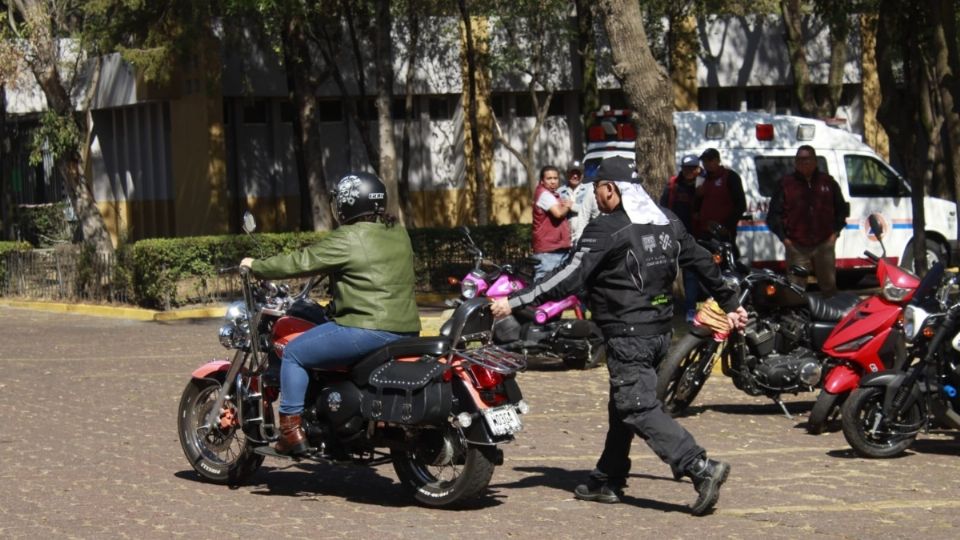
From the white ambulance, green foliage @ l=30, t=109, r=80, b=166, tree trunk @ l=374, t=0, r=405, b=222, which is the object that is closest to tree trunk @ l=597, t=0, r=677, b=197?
the white ambulance

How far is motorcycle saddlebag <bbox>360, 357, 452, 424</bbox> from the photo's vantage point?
315 inches

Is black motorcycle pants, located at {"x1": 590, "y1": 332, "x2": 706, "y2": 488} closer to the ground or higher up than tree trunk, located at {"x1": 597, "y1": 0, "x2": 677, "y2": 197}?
closer to the ground

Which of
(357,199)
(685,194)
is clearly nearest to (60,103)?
(685,194)

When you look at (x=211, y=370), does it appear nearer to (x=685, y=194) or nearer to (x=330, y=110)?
(x=685, y=194)

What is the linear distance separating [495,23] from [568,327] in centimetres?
1824

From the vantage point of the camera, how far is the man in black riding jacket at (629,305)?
8.03 meters

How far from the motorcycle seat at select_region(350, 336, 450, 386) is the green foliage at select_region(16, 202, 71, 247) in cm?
2590

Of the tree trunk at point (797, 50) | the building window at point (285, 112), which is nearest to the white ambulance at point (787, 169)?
the tree trunk at point (797, 50)

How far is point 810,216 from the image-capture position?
589 inches

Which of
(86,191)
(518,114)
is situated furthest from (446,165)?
(86,191)

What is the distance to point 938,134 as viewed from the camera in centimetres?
3169

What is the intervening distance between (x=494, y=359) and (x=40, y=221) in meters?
29.7

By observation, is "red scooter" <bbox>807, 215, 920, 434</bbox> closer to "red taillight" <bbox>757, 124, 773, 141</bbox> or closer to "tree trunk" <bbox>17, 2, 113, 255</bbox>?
"red taillight" <bbox>757, 124, 773, 141</bbox>

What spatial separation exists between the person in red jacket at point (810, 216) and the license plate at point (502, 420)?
24.4ft
